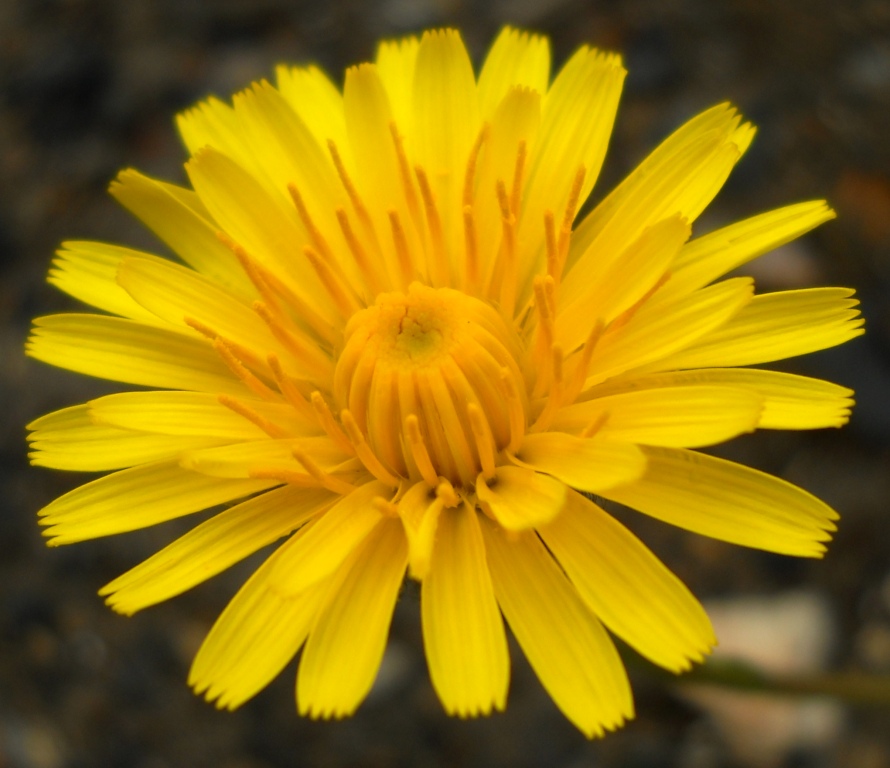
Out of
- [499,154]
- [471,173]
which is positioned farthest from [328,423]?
[499,154]

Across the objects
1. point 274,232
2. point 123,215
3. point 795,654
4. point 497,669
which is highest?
point 123,215

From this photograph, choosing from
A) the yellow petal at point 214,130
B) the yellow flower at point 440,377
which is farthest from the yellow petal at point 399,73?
the yellow petal at point 214,130

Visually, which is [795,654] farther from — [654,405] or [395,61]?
[395,61]

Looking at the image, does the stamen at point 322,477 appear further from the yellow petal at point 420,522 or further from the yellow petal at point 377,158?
the yellow petal at point 377,158

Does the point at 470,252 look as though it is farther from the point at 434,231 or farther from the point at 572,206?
the point at 572,206

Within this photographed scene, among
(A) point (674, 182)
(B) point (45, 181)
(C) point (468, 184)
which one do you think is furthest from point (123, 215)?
(A) point (674, 182)
